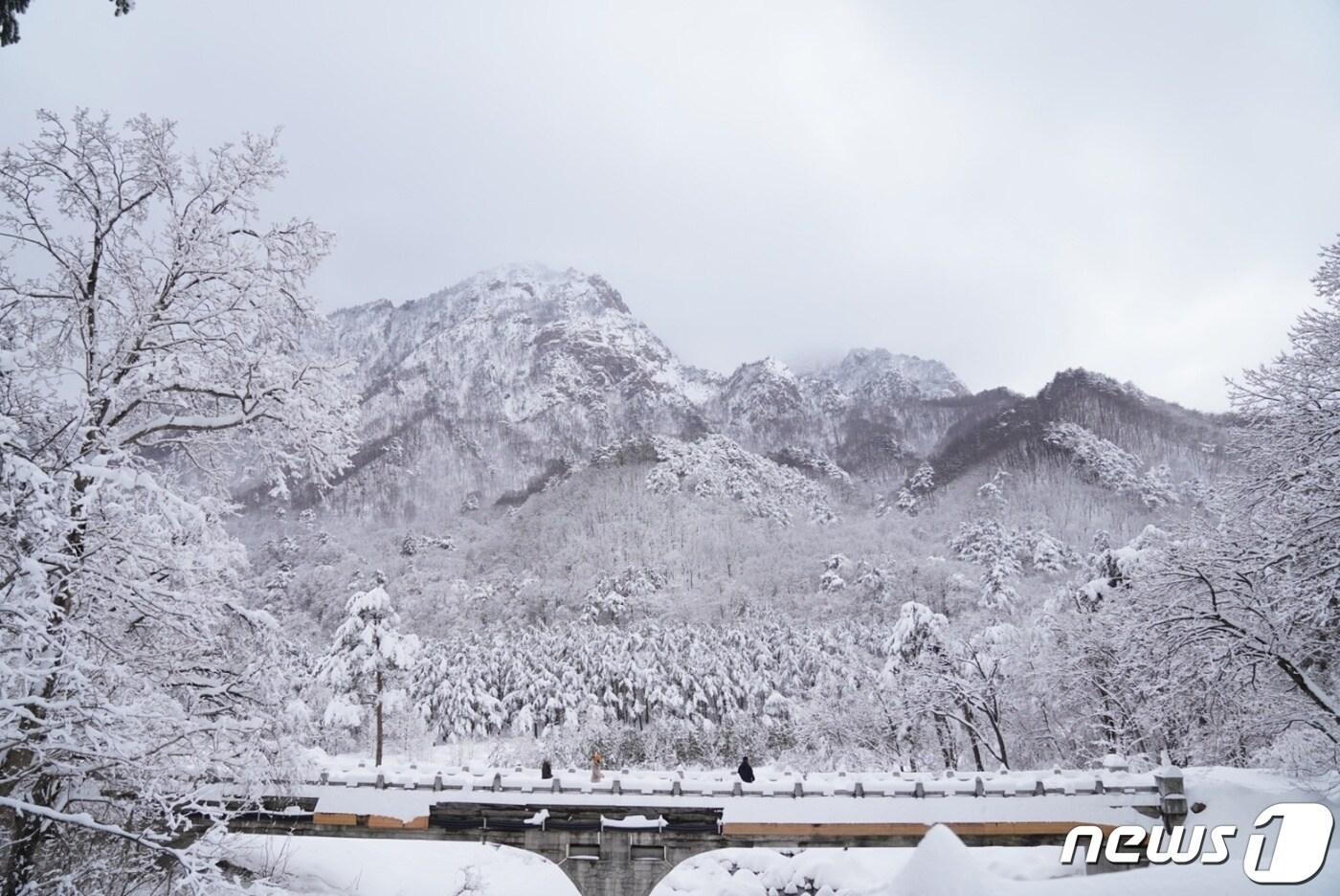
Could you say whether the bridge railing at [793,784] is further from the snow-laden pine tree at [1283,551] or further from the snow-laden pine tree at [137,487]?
the snow-laden pine tree at [137,487]

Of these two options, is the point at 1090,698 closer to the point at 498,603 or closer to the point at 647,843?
the point at 647,843

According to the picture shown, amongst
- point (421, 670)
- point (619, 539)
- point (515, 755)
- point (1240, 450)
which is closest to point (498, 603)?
point (619, 539)

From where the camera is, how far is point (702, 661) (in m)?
73.2

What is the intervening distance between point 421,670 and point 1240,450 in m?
70.1

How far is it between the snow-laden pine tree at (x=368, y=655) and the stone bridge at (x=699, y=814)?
41.3ft

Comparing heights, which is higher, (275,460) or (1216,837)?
(275,460)

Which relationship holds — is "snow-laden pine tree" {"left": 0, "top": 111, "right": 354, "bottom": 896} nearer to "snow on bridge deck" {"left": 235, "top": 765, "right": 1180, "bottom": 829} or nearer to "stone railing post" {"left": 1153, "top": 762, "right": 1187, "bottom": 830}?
"snow on bridge deck" {"left": 235, "top": 765, "right": 1180, "bottom": 829}

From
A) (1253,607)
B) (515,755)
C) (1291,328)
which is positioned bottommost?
(515,755)
